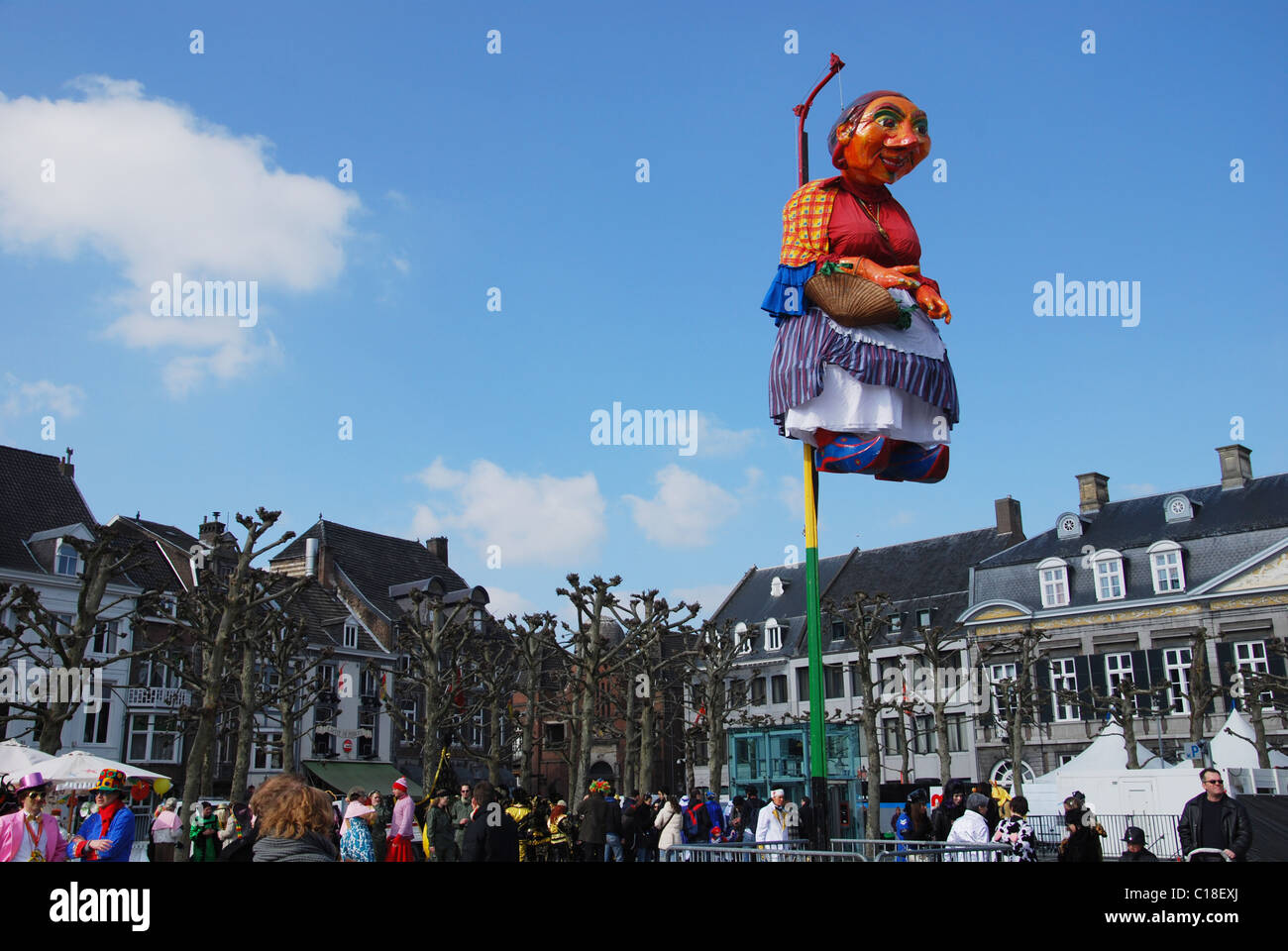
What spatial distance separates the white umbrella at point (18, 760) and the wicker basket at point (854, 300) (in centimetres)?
1737

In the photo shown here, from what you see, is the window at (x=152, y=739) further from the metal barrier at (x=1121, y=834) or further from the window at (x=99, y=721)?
the metal barrier at (x=1121, y=834)

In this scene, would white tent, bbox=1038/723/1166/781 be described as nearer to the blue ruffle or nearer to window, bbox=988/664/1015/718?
window, bbox=988/664/1015/718

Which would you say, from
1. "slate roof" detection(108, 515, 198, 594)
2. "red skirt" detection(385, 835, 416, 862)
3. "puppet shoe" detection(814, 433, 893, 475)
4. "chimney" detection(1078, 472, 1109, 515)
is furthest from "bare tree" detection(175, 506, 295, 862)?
"chimney" detection(1078, 472, 1109, 515)

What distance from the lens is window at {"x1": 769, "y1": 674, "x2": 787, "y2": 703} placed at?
55.8 metres

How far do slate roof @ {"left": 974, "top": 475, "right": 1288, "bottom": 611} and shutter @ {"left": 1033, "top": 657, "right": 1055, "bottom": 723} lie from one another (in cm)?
278

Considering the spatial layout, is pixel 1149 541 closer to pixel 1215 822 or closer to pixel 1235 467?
pixel 1235 467

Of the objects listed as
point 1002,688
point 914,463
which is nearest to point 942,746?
point 1002,688

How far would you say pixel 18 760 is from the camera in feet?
68.9

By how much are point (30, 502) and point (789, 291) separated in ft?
133

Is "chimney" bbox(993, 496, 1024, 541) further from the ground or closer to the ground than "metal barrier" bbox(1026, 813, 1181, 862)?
further from the ground

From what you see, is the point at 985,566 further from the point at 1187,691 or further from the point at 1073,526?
the point at 1187,691

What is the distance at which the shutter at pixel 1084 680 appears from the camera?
4303cm
